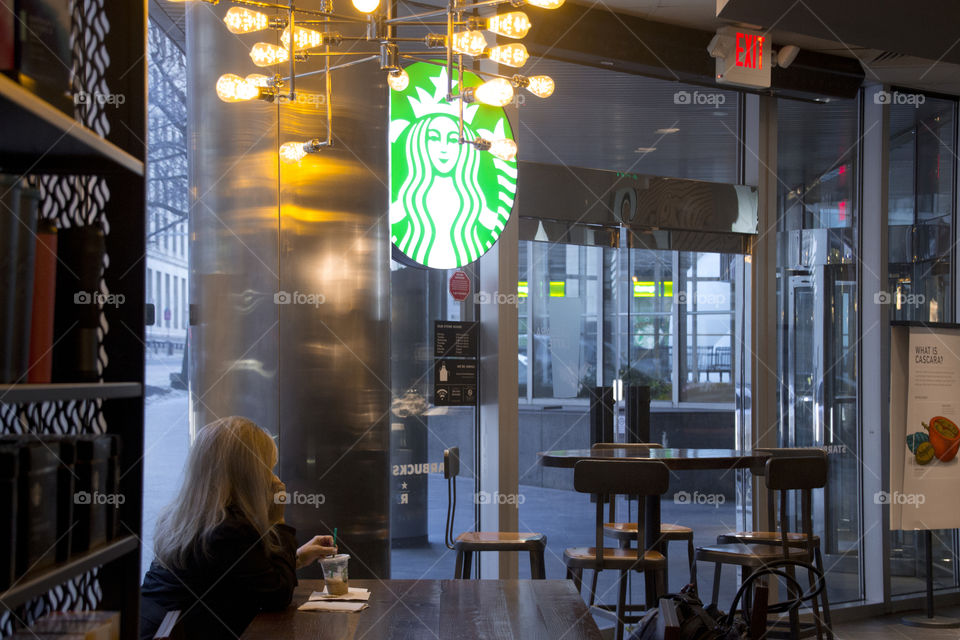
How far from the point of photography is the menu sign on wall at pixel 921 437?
556 centimetres

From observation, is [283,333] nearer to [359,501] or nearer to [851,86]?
[359,501]

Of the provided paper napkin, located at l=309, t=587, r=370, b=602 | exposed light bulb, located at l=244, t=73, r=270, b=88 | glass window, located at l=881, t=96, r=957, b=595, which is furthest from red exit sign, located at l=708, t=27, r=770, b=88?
paper napkin, located at l=309, t=587, r=370, b=602

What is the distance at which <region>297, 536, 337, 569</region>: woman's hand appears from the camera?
2748mm

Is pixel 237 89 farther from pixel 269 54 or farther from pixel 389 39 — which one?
pixel 389 39

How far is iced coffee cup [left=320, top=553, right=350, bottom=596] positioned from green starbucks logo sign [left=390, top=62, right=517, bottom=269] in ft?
7.13

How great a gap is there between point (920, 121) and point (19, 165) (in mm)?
6475

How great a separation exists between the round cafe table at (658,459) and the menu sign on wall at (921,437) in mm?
1562

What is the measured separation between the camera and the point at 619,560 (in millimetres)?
3773

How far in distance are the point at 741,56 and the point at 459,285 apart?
6.90ft

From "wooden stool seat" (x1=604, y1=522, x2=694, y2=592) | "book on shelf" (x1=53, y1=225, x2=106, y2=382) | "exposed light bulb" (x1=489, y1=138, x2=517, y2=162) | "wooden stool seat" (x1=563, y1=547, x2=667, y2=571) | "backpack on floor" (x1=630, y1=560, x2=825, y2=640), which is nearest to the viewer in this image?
"book on shelf" (x1=53, y1=225, x2=106, y2=382)

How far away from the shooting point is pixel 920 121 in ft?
21.4

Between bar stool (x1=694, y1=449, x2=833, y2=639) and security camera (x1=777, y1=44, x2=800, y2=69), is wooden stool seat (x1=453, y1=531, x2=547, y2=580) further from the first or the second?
security camera (x1=777, y1=44, x2=800, y2=69)

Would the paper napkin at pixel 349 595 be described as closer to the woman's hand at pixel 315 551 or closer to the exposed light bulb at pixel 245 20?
the woman's hand at pixel 315 551

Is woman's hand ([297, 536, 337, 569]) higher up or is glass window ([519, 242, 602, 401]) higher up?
glass window ([519, 242, 602, 401])
